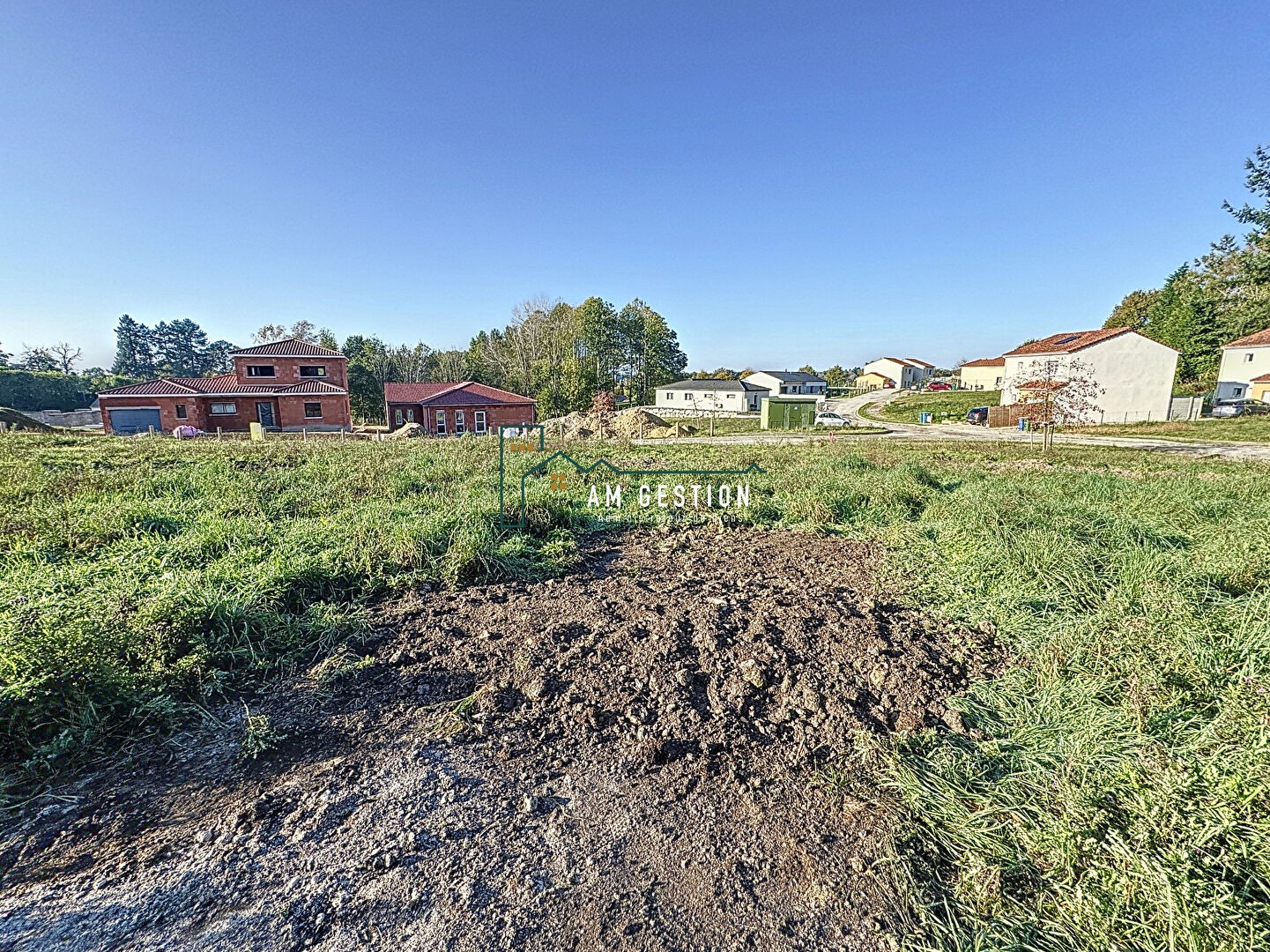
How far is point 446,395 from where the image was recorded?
30359 millimetres

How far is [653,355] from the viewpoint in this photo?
52312 millimetres

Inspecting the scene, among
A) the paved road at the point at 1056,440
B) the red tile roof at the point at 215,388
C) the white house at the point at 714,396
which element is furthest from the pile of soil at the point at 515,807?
the white house at the point at 714,396

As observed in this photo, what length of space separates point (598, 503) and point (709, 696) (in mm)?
4917

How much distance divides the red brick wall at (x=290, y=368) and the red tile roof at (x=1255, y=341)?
57.3 meters

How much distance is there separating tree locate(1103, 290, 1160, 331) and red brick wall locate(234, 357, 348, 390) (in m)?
66.1

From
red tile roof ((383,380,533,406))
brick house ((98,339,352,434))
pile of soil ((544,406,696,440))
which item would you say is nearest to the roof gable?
pile of soil ((544,406,696,440))

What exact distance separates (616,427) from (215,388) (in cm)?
2214

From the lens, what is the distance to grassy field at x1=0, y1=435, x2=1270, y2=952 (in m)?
1.78

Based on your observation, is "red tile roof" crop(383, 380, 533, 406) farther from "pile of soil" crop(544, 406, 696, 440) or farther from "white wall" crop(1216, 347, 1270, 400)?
"white wall" crop(1216, 347, 1270, 400)

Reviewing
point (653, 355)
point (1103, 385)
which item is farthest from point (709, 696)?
point (653, 355)

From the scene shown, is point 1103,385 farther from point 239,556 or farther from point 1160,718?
point 239,556

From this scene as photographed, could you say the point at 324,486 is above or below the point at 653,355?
below

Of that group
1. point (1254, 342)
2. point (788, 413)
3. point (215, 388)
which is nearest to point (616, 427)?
point (788, 413)

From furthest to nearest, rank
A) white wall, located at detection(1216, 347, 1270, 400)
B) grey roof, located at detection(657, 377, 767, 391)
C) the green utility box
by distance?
grey roof, located at detection(657, 377, 767, 391)
white wall, located at detection(1216, 347, 1270, 400)
the green utility box
